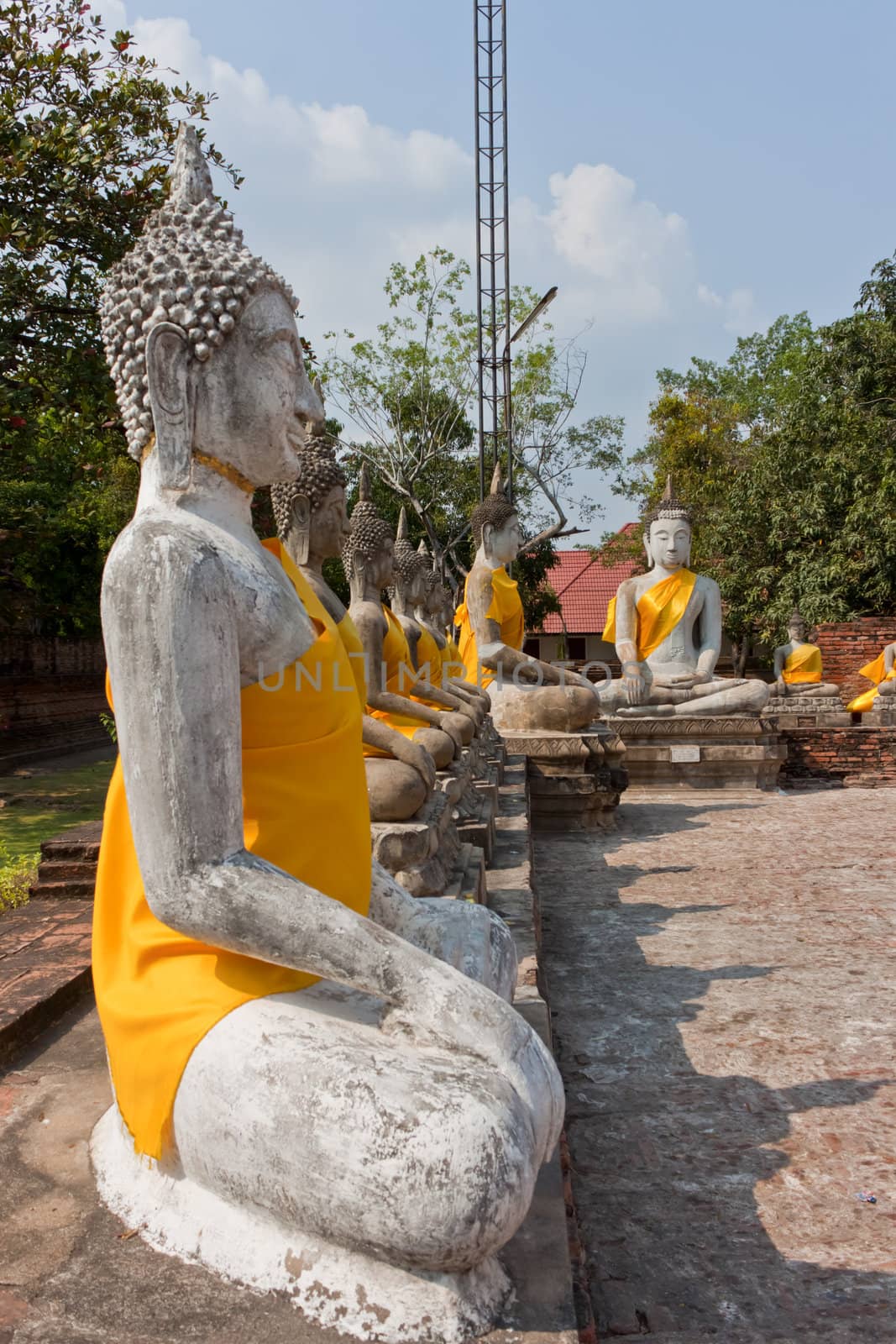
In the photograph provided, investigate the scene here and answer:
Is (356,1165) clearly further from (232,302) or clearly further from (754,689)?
(754,689)

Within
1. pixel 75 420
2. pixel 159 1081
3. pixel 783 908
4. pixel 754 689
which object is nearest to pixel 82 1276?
pixel 159 1081

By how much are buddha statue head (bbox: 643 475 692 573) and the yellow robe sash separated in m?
6.60

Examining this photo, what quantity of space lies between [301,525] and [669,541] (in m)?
8.10

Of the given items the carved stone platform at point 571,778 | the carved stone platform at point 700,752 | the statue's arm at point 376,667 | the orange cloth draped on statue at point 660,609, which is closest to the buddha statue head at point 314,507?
the statue's arm at point 376,667

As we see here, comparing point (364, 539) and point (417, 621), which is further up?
point (364, 539)

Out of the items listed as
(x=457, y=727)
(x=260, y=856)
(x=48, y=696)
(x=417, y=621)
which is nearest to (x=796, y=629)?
(x=48, y=696)

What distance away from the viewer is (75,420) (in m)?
8.19

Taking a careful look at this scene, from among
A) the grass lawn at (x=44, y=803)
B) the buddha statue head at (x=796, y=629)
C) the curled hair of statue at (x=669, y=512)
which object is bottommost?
the grass lawn at (x=44, y=803)

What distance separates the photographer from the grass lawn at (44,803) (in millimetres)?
7945

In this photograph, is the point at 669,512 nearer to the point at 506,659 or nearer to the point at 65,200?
the point at 506,659

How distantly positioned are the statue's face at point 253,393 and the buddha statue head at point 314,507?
1.44 m

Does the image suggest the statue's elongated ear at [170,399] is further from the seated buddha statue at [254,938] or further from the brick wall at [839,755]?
the brick wall at [839,755]

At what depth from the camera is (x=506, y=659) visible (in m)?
8.77

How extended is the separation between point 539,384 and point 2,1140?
2417 centimetres
